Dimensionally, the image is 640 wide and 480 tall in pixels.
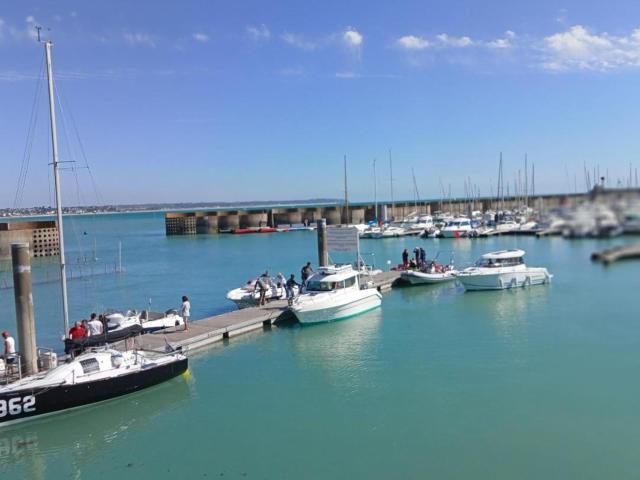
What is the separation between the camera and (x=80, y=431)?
55.7ft

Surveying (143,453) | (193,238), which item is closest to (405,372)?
(143,453)

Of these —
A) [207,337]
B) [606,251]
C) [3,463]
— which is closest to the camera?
[606,251]

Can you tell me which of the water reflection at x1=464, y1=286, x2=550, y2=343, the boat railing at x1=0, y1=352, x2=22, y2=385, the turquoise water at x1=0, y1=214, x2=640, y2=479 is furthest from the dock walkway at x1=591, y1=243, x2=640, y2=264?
the water reflection at x1=464, y1=286, x2=550, y2=343

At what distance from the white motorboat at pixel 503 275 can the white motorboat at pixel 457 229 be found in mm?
40984

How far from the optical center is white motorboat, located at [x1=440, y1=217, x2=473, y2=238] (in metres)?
79.5

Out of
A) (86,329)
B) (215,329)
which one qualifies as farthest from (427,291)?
(86,329)

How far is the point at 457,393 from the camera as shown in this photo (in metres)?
18.7

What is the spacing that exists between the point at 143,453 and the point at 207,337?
10.1 m

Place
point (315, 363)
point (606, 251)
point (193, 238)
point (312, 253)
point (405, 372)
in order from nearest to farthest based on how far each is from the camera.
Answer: point (606, 251) → point (405, 372) → point (315, 363) → point (312, 253) → point (193, 238)

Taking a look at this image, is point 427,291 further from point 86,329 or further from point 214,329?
point 86,329

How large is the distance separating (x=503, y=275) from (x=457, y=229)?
43472mm

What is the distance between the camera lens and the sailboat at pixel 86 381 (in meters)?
16.9

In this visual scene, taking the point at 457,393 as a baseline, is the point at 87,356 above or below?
above

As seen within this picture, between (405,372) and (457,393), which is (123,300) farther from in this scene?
(457,393)
